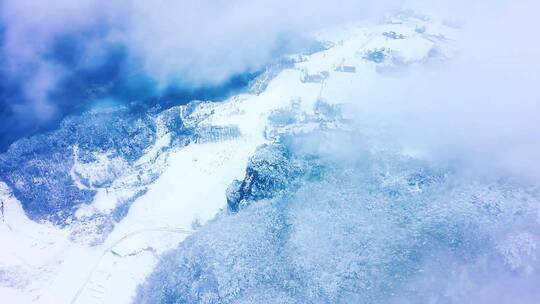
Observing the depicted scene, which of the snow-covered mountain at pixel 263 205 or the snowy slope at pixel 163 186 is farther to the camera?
the snowy slope at pixel 163 186

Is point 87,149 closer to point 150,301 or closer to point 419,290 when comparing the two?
point 150,301

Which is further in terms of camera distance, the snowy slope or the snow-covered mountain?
the snowy slope

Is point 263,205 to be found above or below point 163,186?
above

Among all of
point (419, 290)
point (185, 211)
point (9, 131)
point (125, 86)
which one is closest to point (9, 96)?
point (9, 131)

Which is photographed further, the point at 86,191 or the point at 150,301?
the point at 86,191
